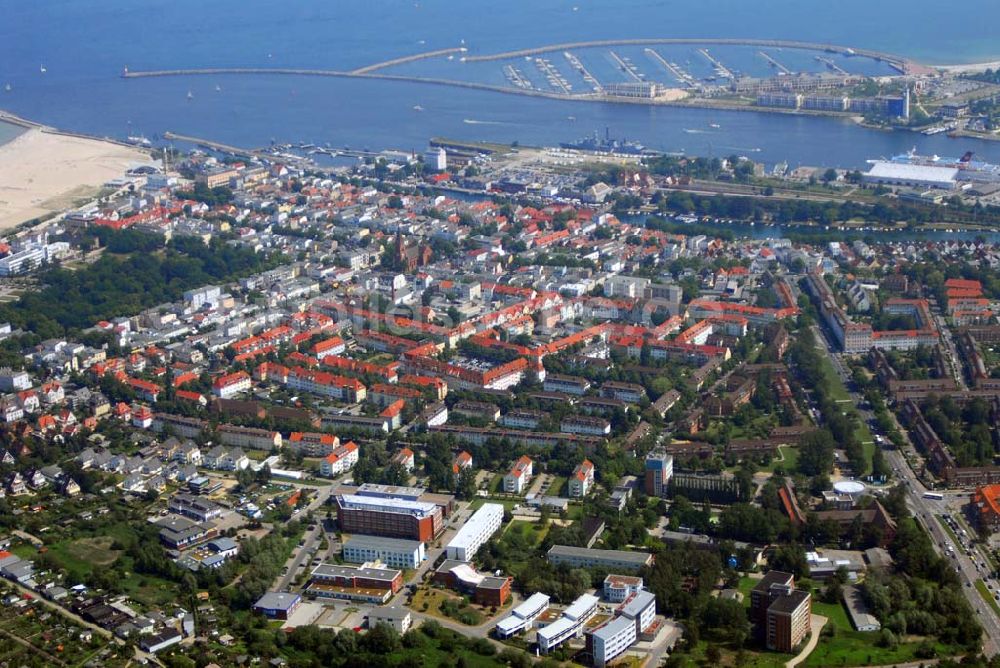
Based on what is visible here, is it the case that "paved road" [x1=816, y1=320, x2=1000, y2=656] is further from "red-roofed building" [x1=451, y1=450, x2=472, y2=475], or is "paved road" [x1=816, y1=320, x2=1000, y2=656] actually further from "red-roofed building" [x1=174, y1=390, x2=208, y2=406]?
"red-roofed building" [x1=174, y1=390, x2=208, y2=406]

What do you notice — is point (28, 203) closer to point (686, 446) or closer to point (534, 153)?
point (534, 153)

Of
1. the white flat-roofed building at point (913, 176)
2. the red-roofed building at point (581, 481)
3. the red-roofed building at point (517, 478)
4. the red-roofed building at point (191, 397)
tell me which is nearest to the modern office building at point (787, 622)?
the red-roofed building at point (581, 481)

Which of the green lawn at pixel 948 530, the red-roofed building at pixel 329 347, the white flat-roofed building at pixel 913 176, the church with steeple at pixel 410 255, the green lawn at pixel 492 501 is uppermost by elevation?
the white flat-roofed building at pixel 913 176

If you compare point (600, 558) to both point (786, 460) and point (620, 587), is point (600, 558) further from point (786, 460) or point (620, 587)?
point (786, 460)

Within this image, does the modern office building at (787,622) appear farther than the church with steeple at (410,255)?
No

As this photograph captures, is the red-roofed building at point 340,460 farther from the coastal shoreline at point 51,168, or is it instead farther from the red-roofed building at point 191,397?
the coastal shoreline at point 51,168

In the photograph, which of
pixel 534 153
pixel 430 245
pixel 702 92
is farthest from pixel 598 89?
pixel 430 245
